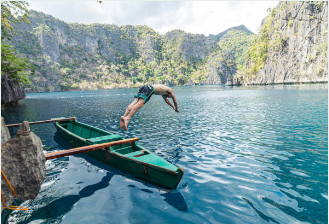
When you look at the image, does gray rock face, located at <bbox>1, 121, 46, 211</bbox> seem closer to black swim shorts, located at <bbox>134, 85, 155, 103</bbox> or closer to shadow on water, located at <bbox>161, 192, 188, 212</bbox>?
shadow on water, located at <bbox>161, 192, 188, 212</bbox>

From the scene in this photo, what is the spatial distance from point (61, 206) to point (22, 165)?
2.28 meters

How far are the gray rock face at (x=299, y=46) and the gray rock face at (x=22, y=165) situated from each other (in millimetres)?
90711

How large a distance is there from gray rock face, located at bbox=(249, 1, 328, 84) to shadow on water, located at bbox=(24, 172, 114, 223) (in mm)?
89109

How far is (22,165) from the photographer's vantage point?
412cm

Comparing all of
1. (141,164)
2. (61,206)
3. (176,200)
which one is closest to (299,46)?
(141,164)

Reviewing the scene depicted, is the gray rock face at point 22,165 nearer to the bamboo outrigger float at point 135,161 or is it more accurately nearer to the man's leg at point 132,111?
the bamboo outrigger float at point 135,161

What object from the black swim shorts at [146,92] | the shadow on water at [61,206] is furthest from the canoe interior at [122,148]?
the black swim shorts at [146,92]

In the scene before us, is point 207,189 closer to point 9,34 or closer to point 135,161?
point 135,161

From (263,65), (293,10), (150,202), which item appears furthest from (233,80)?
(150,202)

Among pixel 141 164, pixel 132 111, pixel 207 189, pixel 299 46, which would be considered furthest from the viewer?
pixel 299 46

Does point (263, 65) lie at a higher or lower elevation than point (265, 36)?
lower

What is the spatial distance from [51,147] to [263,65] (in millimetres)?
108893

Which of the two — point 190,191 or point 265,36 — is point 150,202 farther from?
point 265,36

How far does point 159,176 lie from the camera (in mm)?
6293
